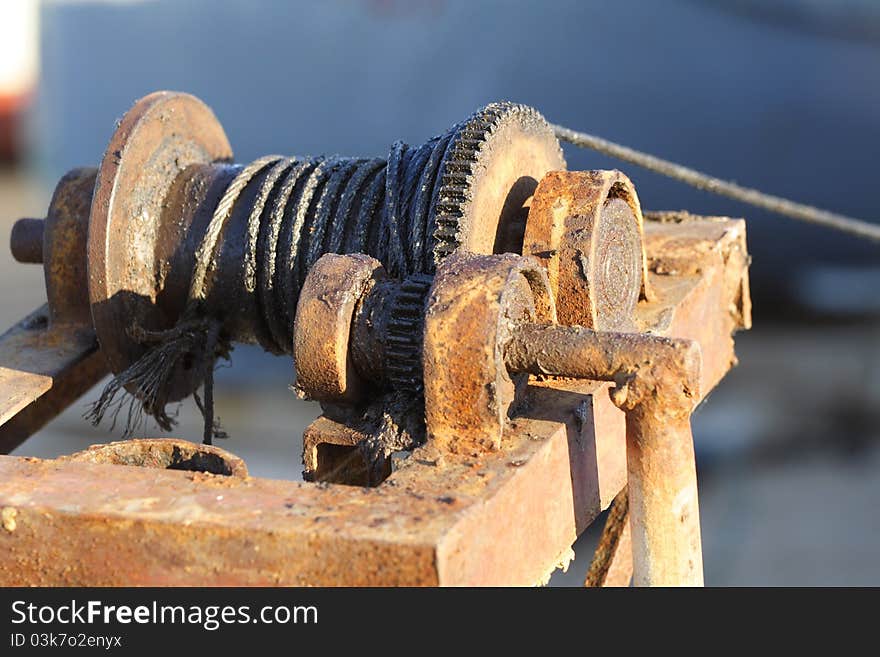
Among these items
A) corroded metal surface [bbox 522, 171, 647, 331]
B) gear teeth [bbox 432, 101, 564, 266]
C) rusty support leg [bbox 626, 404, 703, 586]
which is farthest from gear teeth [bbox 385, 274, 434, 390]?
rusty support leg [bbox 626, 404, 703, 586]

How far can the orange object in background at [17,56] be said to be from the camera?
59.4ft

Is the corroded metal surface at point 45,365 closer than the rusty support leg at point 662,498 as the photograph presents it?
No

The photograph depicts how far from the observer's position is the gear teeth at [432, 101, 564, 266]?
2.40m

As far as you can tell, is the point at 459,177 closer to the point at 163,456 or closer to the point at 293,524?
the point at 163,456

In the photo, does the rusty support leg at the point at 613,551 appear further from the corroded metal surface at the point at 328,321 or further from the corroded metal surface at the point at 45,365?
the corroded metal surface at the point at 45,365

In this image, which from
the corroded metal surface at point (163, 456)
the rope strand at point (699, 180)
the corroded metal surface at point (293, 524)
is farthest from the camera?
the rope strand at point (699, 180)

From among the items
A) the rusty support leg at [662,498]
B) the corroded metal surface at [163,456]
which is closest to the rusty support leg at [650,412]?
the rusty support leg at [662,498]

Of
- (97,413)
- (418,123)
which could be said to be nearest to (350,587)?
(97,413)

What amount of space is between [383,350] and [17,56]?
17623mm

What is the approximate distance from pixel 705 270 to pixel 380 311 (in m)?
1.12

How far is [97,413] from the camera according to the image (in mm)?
2779

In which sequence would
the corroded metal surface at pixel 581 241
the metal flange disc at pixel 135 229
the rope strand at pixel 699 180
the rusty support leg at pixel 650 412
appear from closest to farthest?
1. the rusty support leg at pixel 650 412
2. the corroded metal surface at pixel 581 241
3. the metal flange disc at pixel 135 229
4. the rope strand at pixel 699 180

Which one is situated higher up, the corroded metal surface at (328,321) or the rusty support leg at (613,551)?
the corroded metal surface at (328,321)
